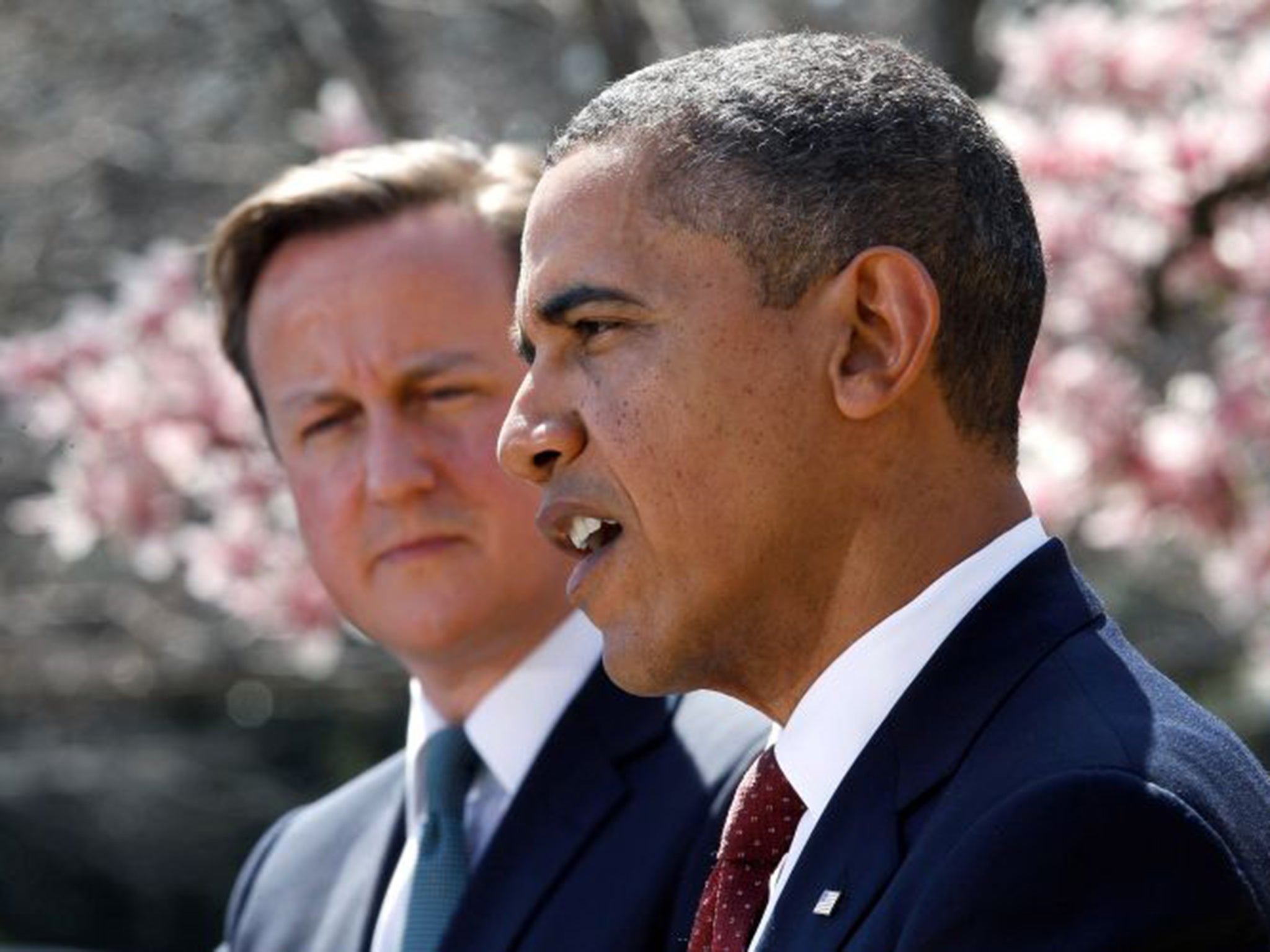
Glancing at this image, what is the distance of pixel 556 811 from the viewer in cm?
314

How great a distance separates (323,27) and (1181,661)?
3.29 m

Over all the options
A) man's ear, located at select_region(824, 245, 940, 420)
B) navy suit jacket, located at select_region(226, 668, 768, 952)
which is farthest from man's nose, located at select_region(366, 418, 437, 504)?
man's ear, located at select_region(824, 245, 940, 420)

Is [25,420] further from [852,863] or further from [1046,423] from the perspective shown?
[852,863]

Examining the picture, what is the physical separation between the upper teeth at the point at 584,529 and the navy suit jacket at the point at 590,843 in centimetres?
66

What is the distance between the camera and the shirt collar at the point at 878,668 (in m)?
2.24

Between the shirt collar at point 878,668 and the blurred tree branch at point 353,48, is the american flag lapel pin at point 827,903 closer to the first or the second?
the shirt collar at point 878,668

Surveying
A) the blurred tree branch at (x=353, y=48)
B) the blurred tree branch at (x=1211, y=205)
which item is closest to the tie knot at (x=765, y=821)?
the blurred tree branch at (x=1211, y=205)

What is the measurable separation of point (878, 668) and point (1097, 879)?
1.20ft

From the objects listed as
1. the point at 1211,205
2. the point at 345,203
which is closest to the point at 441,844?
the point at 345,203

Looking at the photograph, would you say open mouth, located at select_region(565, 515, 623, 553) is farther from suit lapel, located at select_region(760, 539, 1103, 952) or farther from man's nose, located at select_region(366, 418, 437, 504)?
man's nose, located at select_region(366, 418, 437, 504)

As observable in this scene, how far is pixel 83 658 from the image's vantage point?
7.31 meters

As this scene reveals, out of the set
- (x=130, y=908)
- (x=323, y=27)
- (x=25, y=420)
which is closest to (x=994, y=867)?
(x=323, y=27)

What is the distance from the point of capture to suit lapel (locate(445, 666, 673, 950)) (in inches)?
121

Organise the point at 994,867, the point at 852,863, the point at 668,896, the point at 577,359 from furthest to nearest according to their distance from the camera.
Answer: the point at 668,896, the point at 577,359, the point at 852,863, the point at 994,867
